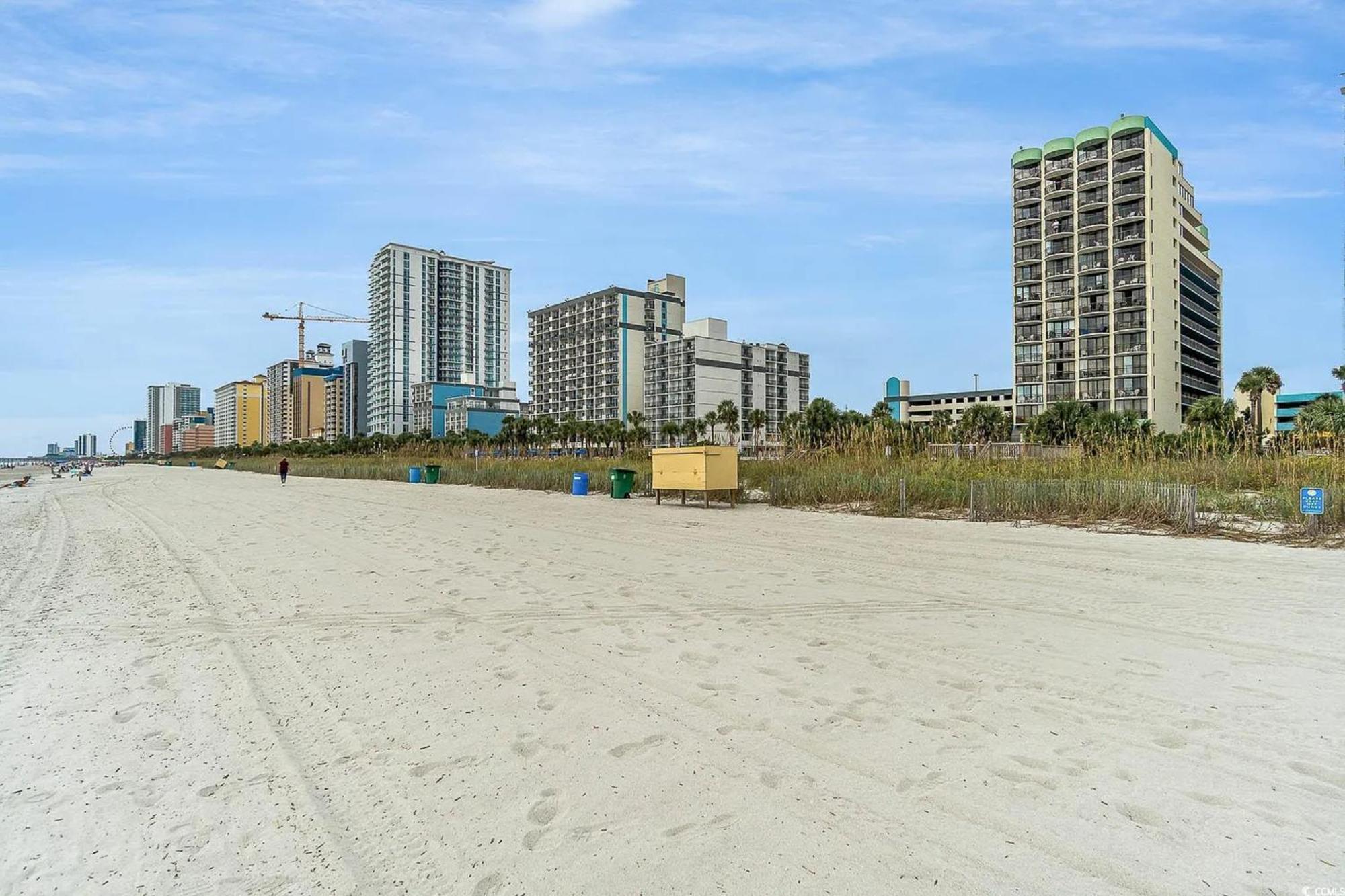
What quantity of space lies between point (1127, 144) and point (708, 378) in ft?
208

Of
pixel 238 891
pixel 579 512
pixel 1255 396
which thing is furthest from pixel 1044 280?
pixel 238 891

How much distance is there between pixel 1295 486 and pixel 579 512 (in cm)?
1326

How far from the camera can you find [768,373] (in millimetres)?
127438

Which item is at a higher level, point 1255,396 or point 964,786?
point 1255,396

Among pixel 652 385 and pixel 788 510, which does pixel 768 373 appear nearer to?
pixel 652 385

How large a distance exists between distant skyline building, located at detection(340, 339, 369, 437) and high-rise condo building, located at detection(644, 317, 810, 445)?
3256 inches

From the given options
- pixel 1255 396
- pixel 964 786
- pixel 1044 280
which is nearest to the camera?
pixel 964 786

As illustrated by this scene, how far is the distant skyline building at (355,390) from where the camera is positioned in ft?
551

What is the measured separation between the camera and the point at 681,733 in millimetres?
3656

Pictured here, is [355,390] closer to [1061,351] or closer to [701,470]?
[1061,351]

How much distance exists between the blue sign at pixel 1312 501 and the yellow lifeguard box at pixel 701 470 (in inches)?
402

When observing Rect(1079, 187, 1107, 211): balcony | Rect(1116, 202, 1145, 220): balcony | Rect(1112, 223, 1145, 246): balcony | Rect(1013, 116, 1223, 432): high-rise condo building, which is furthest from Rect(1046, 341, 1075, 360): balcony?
Rect(1079, 187, 1107, 211): balcony

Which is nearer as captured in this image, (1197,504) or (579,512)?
(1197,504)

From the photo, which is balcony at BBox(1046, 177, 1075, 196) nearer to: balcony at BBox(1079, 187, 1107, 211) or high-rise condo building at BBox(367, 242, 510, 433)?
balcony at BBox(1079, 187, 1107, 211)
